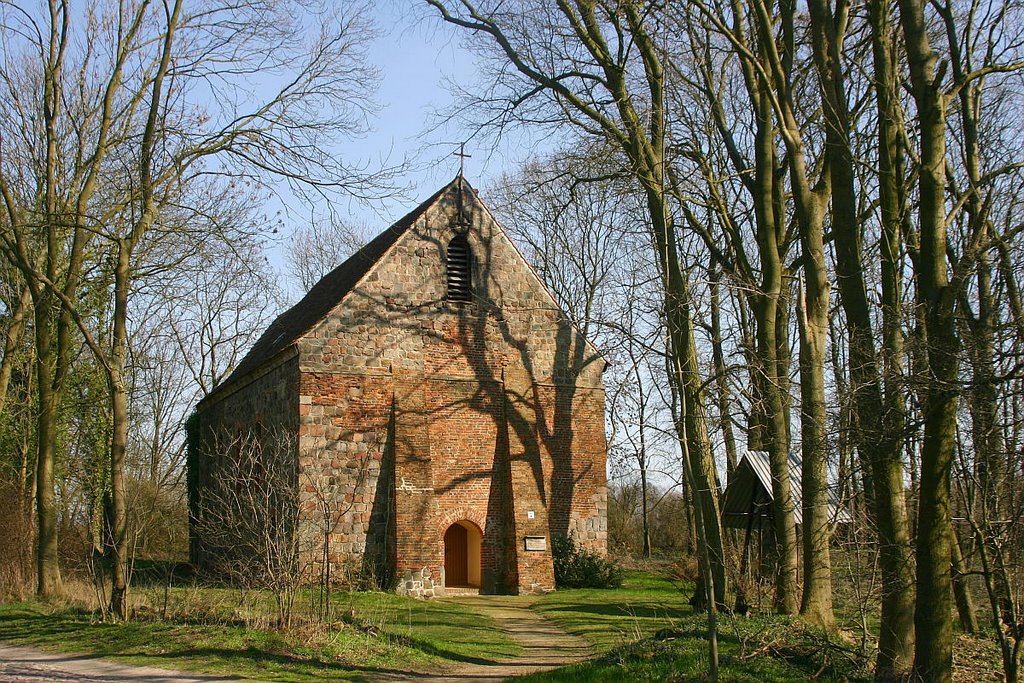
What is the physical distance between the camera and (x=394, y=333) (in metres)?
21.7

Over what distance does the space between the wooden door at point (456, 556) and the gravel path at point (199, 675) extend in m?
7.18

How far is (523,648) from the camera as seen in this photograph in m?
13.7

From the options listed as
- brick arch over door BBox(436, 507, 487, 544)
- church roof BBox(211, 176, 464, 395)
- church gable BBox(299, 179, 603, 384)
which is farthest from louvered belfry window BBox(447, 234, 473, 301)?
brick arch over door BBox(436, 507, 487, 544)

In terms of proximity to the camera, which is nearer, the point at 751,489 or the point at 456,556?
the point at 751,489

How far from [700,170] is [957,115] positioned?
4.51 m

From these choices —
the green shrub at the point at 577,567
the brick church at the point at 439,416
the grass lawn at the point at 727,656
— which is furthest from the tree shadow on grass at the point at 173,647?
the green shrub at the point at 577,567

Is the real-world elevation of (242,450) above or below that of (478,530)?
above

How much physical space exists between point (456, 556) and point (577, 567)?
293cm

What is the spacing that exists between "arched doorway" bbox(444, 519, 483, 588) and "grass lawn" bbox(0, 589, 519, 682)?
6.50m

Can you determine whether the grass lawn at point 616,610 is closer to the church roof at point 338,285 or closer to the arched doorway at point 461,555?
the arched doorway at point 461,555

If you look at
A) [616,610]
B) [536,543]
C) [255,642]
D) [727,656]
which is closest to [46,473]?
[255,642]

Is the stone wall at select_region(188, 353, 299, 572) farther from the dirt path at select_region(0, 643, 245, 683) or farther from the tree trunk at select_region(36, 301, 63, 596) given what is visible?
the dirt path at select_region(0, 643, 245, 683)

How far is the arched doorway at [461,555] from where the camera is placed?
73.0ft

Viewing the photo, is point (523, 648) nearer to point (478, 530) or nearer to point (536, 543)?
point (536, 543)
